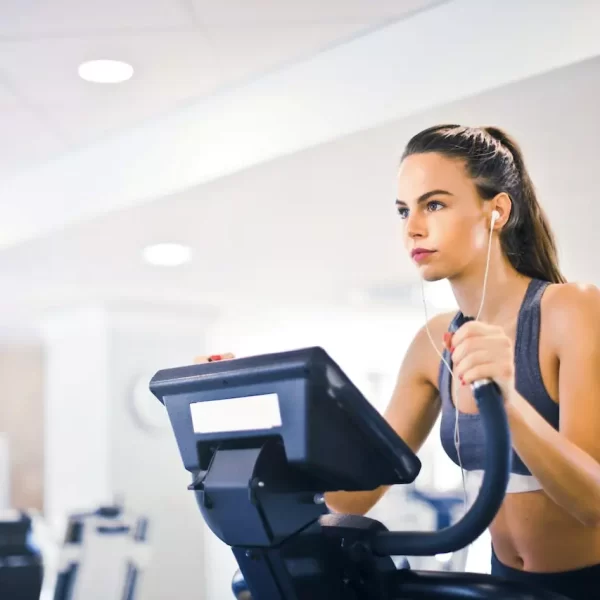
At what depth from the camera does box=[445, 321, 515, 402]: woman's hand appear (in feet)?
2.50

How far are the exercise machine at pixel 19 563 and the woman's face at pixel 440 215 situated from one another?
9.89ft

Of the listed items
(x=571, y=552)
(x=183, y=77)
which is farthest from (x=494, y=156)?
(x=183, y=77)

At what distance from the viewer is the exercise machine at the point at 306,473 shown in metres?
0.78

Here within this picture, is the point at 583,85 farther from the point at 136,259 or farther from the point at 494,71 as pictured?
the point at 136,259

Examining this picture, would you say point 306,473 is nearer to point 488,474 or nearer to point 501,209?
point 488,474

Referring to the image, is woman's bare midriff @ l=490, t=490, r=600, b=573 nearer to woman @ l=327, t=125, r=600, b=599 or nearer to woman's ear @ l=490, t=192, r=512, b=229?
woman @ l=327, t=125, r=600, b=599

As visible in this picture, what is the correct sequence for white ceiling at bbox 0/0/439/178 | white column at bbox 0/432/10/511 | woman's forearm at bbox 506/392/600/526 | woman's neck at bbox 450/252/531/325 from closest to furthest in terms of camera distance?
1. woman's forearm at bbox 506/392/600/526
2. woman's neck at bbox 450/252/531/325
3. white ceiling at bbox 0/0/439/178
4. white column at bbox 0/432/10/511

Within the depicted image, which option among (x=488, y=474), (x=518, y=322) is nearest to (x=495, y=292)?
(x=518, y=322)

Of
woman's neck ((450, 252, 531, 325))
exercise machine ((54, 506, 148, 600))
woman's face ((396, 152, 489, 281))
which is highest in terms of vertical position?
woman's face ((396, 152, 489, 281))

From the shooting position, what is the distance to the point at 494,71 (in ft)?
7.60

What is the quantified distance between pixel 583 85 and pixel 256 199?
5.02 ft

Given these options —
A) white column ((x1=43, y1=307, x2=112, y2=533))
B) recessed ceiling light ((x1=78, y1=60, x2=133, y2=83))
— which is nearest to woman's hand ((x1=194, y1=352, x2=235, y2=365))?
recessed ceiling light ((x1=78, y1=60, x2=133, y2=83))

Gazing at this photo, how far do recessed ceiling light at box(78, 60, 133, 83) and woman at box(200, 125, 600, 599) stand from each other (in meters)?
1.75

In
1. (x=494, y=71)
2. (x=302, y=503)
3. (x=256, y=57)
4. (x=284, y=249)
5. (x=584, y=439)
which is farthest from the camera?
(x=284, y=249)
